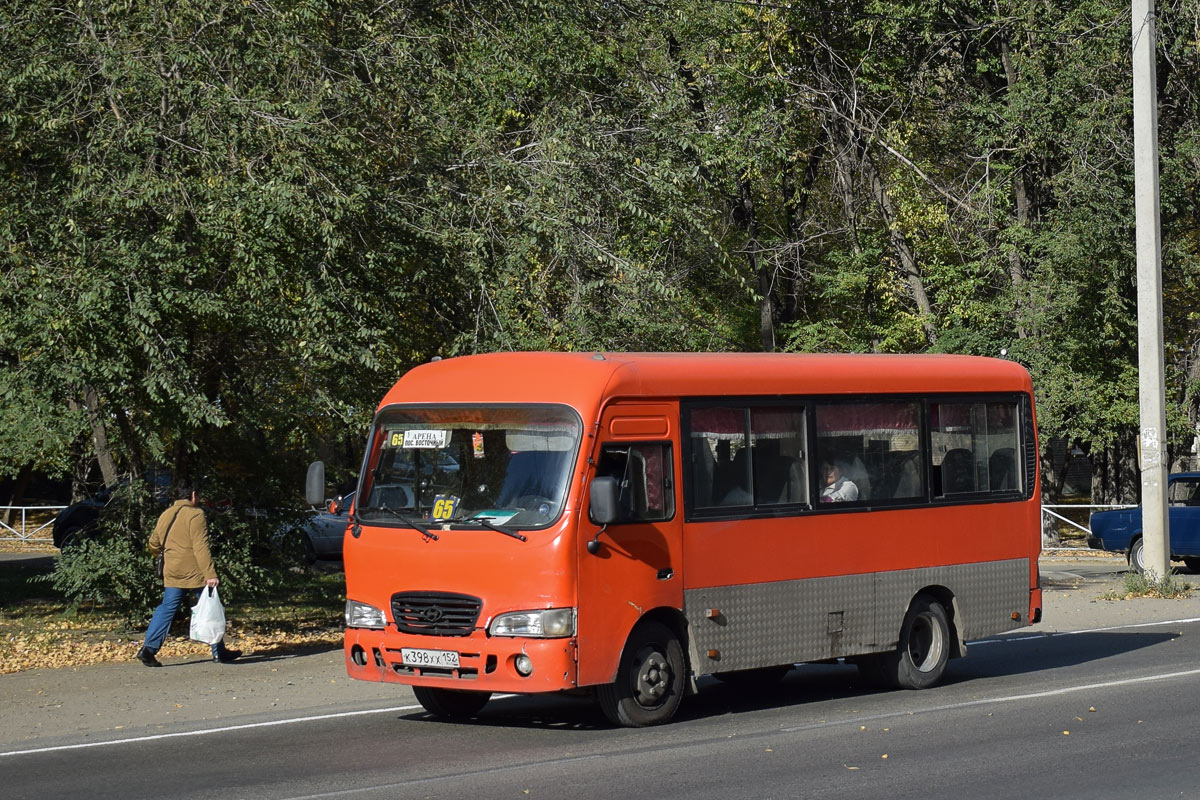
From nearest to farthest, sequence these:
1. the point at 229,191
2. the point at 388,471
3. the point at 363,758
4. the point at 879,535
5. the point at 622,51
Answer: the point at 363,758
the point at 388,471
the point at 879,535
the point at 229,191
the point at 622,51

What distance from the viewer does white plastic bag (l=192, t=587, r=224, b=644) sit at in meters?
14.7

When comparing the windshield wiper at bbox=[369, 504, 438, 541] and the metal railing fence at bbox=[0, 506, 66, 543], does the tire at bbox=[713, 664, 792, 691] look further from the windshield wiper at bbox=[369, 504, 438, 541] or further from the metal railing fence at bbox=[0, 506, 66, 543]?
the metal railing fence at bbox=[0, 506, 66, 543]

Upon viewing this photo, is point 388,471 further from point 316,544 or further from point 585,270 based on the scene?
point 316,544

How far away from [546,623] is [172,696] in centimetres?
443

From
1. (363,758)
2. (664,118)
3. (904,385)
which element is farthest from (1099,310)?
(363,758)

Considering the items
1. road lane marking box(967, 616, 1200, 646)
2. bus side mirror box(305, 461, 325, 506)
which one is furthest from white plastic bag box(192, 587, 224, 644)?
road lane marking box(967, 616, 1200, 646)

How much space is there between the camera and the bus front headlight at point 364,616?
11.1 m

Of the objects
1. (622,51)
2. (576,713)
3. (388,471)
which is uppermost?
(622,51)

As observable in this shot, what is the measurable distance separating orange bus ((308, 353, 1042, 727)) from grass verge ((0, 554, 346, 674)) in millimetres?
5702

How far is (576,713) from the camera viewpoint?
39.2 ft

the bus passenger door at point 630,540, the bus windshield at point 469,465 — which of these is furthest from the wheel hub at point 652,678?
the bus windshield at point 469,465

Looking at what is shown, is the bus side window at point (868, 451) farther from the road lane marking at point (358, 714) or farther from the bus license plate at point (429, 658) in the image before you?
the bus license plate at point (429, 658)

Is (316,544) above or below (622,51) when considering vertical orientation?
below

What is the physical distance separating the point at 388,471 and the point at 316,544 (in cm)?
2024
